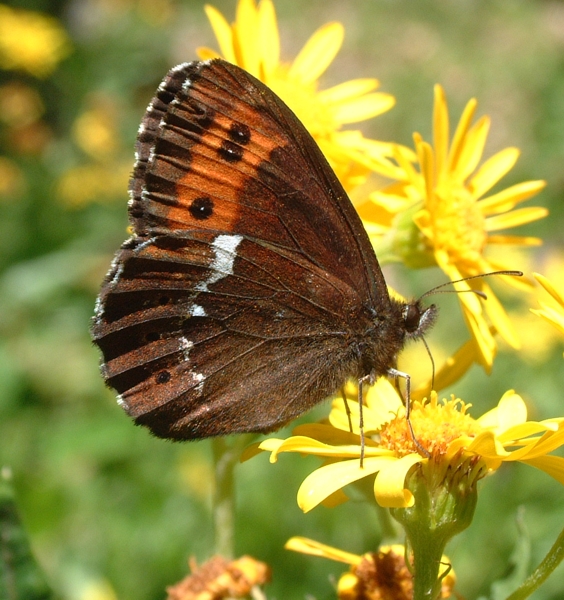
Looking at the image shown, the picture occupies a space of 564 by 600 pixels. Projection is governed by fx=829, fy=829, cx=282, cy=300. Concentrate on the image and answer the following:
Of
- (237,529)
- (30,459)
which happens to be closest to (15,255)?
(30,459)

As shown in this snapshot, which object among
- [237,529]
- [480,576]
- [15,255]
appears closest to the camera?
[480,576]

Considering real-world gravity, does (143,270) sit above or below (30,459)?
above

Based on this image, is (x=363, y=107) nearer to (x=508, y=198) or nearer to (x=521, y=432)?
(x=508, y=198)

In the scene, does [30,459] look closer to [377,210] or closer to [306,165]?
[377,210]

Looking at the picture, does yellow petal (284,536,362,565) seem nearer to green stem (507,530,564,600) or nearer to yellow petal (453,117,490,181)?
green stem (507,530,564,600)

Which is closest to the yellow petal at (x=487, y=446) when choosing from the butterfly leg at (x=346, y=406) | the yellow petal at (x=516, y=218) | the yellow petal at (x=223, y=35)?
the butterfly leg at (x=346, y=406)

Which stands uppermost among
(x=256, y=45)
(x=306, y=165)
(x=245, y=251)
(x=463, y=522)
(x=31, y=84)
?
(x=31, y=84)
